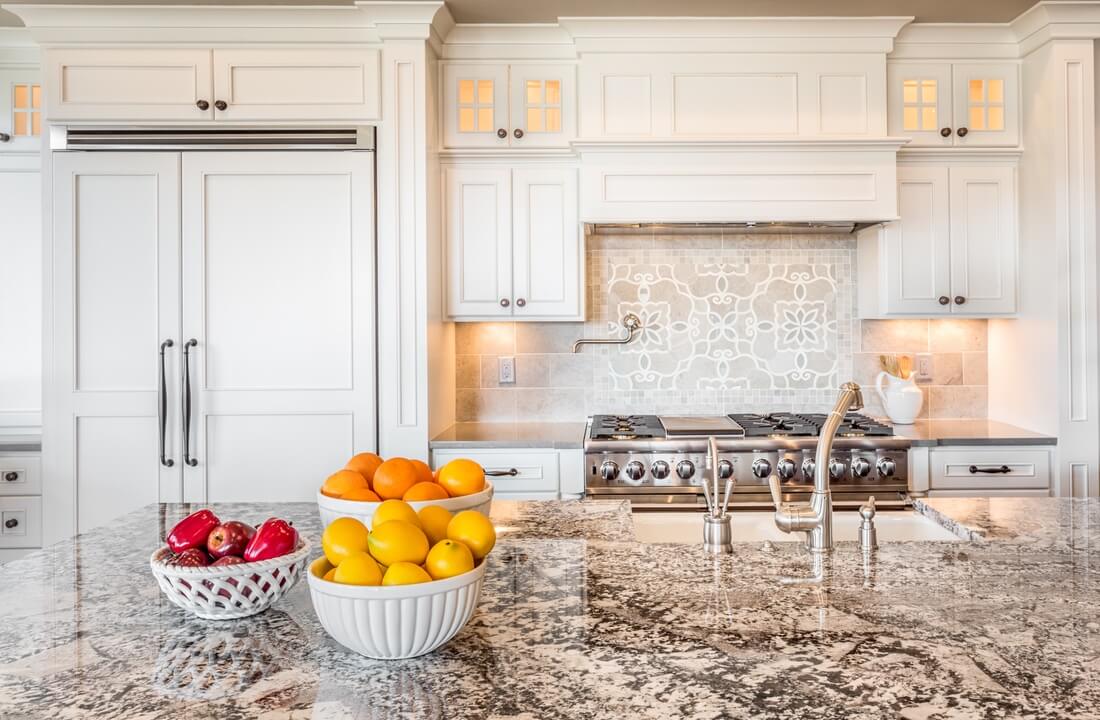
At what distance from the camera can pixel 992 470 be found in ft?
10.0

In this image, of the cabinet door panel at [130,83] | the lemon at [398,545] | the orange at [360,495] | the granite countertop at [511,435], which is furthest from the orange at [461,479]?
the cabinet door panel at [130,83]

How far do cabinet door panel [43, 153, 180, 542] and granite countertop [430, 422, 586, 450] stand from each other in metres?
1.08

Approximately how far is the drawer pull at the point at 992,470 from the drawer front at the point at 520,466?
1618 millimetres

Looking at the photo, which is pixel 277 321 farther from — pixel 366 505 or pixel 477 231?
pixel 366 505

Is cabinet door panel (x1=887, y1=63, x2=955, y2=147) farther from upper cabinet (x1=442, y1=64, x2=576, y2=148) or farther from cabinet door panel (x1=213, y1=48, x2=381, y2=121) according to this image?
cabinet door panel (x1=213, y1=48, x2=381, y2=121)

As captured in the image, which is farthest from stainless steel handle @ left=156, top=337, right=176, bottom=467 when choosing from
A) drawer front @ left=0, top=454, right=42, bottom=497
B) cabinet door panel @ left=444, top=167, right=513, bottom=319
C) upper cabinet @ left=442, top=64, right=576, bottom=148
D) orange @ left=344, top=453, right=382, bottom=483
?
orange @ left=344, top=453, right=382, bottom=483

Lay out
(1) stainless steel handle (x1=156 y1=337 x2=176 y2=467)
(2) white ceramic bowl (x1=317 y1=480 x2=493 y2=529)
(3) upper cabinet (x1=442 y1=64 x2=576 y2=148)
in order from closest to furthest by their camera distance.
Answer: (2) white ceramic bowl (x1=317 y1=480 x2=493 y2=529) → (1) stainless steel handle (x1=156 y1=337 x2=176 y2=467) → (3) upper cabinet (x1=442 y1=64 x2=576 y2=148)

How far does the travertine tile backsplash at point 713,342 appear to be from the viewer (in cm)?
364

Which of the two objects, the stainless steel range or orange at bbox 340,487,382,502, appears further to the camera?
the stainless steel range

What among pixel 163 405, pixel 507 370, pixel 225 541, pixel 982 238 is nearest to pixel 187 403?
pixel 163 405

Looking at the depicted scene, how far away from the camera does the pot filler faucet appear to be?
4.52ft

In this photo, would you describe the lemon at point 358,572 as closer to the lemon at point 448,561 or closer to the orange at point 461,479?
the lemon at point 448,561

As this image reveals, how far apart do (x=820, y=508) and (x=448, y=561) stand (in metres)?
0.75

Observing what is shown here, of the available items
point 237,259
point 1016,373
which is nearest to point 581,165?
point 237,259
